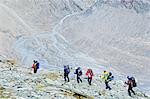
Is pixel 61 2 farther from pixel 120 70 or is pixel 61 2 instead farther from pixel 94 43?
pixel 120 70

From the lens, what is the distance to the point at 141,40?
342 feet

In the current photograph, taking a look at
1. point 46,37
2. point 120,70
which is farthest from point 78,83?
point 46,37

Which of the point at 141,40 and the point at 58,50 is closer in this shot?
the point at 58,50

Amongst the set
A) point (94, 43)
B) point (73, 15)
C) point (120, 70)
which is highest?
point (73, 15)

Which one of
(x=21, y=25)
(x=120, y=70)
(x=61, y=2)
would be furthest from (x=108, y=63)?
(x=61, y=2)

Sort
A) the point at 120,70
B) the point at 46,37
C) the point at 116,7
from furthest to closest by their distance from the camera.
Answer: the point at 116,7
the point at 46,37
the point at 120,70

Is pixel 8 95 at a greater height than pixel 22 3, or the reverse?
pixel 22 3

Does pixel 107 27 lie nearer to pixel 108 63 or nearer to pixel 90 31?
pixel 90 31

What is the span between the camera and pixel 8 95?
49.2ft

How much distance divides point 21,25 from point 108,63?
27.9 metres

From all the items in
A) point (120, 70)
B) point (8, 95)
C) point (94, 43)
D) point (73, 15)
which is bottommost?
point (8, 95)

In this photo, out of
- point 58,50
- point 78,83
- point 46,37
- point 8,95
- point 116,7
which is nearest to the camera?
point 8,95

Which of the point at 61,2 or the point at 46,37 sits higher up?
the point at 61,2

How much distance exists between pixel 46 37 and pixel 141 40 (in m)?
25.3
